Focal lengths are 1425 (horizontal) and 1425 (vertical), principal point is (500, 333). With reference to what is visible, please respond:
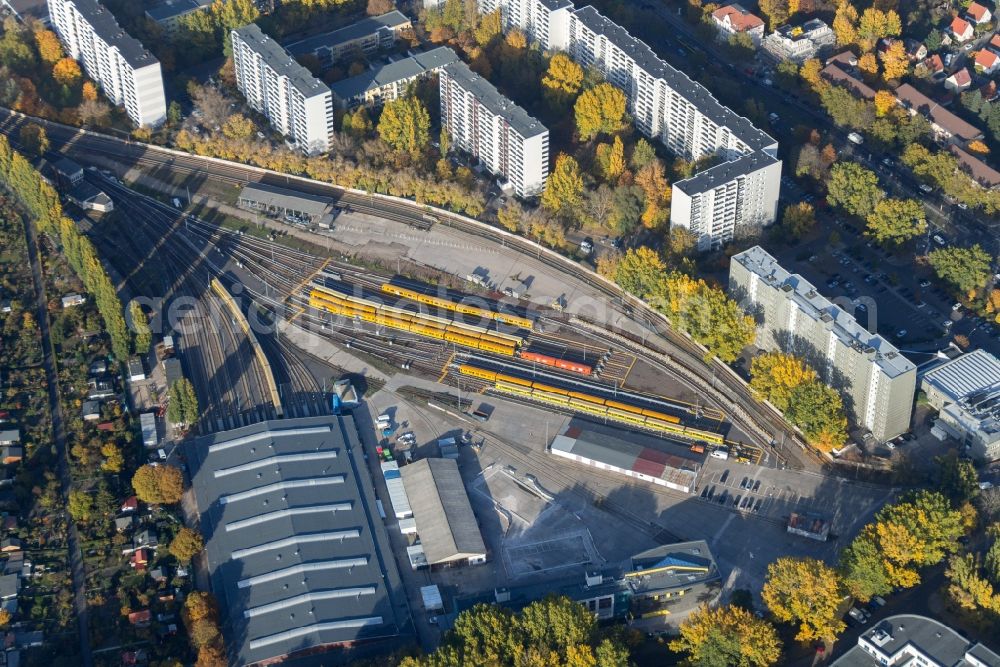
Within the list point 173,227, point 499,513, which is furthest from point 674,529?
point 173,227

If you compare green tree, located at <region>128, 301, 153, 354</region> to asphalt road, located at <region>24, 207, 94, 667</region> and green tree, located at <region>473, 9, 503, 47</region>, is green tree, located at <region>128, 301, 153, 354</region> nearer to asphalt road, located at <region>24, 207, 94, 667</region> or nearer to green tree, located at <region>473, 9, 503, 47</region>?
asphalt road, located at <region>24, 207, 94, 667</region>

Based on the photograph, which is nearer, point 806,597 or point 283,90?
point 806,597

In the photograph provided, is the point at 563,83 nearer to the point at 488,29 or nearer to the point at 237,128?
the point at 488,29

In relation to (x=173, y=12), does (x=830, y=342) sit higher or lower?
lower

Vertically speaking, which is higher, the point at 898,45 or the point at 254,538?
the point at 898,45

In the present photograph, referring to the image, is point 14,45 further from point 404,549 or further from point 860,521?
point 860,521

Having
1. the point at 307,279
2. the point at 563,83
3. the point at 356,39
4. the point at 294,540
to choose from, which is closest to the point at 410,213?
the point at 307,279
